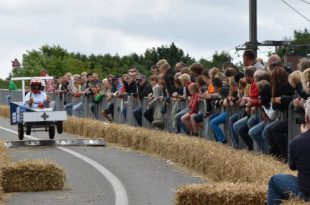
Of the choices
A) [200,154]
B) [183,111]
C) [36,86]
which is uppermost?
[36,86]

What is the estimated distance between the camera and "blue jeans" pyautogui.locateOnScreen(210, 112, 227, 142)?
803 inches

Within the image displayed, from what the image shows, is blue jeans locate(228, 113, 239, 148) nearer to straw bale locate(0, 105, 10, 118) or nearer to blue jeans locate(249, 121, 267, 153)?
blue jeans locate(249, 121, 267, 153)

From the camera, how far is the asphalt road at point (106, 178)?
1501cm

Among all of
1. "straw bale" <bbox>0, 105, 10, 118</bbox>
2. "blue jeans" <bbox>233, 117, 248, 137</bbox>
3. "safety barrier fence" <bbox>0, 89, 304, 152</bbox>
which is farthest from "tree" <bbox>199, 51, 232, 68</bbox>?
"blue jeans" <bbox>233, 117, 248, 137</bbox>

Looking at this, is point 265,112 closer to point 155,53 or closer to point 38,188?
point 38,188

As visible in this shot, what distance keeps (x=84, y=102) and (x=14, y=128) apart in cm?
280

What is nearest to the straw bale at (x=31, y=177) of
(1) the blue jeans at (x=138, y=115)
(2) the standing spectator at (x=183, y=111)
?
(2) the standing spectator at (x=183, y=111)

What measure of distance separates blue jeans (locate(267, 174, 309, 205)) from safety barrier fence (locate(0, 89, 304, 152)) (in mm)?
4365

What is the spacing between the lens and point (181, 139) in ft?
70.2

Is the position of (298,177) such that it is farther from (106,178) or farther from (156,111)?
(156,111)

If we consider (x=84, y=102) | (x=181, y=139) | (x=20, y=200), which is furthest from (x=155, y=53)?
(x=20, y=200)

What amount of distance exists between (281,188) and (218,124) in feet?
32.3

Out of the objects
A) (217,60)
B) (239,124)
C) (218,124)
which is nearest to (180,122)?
(218,124)

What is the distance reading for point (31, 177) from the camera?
1636 centimetres
